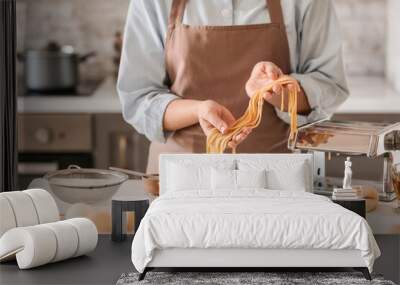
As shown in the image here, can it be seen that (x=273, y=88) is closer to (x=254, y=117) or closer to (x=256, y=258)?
(x=254, y=117)

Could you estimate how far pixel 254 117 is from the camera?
5844 mm

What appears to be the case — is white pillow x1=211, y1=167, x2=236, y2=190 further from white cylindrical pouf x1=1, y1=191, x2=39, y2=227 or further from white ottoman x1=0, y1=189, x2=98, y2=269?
white cylindrical pouf x1=1, y1=191, x2=39, y2=227

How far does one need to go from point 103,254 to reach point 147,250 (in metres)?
0.89

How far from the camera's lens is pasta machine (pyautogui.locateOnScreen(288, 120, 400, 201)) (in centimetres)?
582

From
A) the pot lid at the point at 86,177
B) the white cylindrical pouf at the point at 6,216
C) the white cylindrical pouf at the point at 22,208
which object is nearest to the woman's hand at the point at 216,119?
the pot lid at the point at 86,177

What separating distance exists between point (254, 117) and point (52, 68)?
1478 millimetres

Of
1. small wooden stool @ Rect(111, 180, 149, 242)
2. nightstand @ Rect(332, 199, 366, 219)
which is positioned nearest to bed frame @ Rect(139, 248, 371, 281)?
nightstand @ Rect(332, 199, 366, 219)

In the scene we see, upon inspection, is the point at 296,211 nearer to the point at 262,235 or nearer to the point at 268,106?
the point at 262,235

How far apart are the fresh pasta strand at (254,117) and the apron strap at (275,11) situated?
14.7 inches

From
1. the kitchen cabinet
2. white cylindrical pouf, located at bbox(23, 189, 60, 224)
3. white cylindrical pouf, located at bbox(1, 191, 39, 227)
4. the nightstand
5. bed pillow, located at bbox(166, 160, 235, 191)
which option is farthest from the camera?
the kitchen cabinet

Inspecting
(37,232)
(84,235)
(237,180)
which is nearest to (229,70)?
(237,180)

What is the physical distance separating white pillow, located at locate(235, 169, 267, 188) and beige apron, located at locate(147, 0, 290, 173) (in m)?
0.36

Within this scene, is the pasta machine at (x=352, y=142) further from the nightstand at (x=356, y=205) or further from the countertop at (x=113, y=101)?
the nightstand at (x=356, y=205)

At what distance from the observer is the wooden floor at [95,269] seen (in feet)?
16.0
